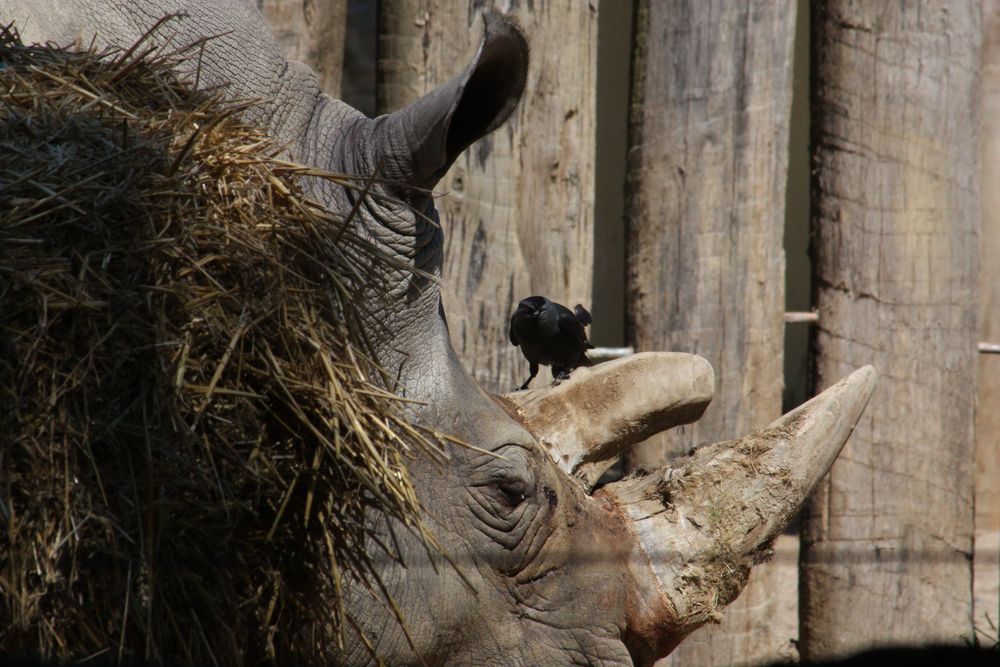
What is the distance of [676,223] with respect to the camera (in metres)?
4.04

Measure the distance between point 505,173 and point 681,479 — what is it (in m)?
1.57

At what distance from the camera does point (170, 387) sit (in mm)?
1818

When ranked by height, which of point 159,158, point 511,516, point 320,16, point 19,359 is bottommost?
point 511,516

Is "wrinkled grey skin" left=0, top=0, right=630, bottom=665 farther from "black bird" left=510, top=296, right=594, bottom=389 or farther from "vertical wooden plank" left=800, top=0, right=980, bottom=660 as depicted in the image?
"vertical wooden plank" left=800, top=0, right=980, bottom=660

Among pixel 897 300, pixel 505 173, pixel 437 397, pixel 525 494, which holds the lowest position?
pixel 525 494

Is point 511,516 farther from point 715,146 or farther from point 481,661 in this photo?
point 715,146

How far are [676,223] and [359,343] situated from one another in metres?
2.16

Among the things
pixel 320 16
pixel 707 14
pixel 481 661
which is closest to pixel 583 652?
pixel 481 661

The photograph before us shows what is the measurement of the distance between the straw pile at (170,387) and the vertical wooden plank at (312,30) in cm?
199

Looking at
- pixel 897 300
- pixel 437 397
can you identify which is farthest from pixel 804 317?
pixel 437 397

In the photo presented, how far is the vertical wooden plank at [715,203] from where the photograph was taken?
3988 mm

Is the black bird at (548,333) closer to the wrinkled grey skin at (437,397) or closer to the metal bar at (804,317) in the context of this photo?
the wrinkled grey skin at (437,397)

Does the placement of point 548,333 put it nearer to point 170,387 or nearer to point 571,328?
point 571,328

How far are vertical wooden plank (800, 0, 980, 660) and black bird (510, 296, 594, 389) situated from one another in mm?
1354
